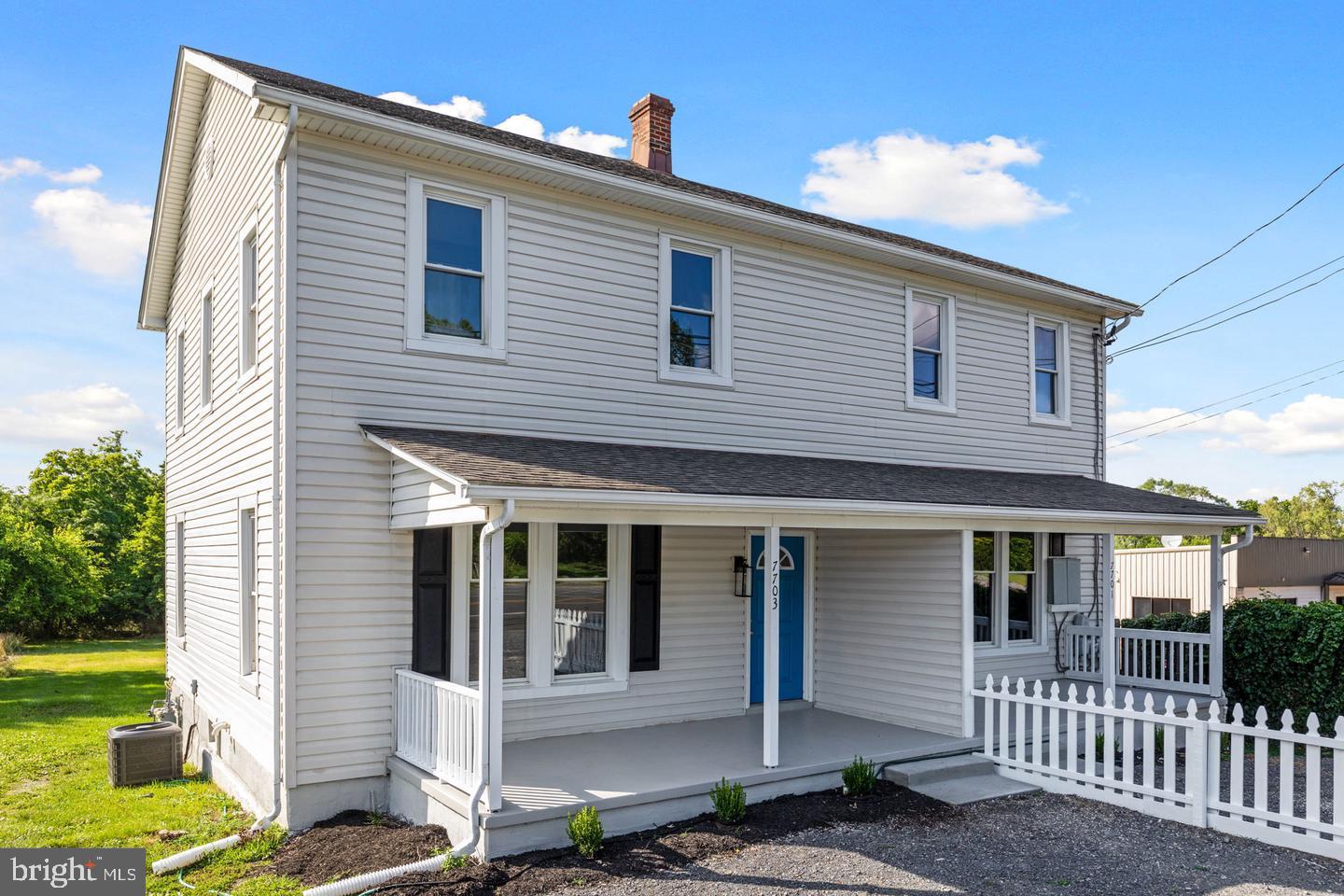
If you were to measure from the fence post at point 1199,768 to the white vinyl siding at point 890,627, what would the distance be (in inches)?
93.5

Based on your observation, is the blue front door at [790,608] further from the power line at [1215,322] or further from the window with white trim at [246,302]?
the power line at [1215,322]

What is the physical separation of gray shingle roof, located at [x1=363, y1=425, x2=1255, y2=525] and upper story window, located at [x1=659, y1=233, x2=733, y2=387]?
39.9 inches

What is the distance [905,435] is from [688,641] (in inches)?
171

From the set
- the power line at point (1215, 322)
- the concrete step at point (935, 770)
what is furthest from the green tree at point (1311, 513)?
the concrete step at point (935, 770)

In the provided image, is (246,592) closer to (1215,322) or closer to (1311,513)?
(1215,322)

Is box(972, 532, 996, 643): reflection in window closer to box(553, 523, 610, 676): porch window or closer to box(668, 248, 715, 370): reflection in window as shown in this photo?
box(668, 248, 715, 370): reflection in window

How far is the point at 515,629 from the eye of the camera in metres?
9.20

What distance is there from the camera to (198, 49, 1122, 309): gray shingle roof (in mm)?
8734

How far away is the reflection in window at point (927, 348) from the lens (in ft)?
41.4

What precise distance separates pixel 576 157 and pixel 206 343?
5.59 metres

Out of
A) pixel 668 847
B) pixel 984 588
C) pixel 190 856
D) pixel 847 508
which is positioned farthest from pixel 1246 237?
pixel 190 856

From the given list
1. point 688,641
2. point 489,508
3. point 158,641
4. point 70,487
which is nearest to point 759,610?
point 688,641

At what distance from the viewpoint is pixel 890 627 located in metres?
10.6

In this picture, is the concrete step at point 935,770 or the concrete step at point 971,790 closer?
the concrete step at point 971,790
